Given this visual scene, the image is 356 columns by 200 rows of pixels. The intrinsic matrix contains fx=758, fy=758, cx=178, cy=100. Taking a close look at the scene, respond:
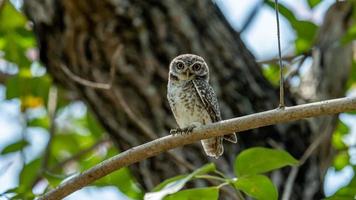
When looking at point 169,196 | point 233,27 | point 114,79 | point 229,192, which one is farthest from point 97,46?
point 169,196

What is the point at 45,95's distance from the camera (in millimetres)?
6090

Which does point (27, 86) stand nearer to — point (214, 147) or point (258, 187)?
point (214, 147)

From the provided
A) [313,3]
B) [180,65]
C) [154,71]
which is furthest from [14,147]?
[313,3]

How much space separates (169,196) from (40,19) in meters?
2.31

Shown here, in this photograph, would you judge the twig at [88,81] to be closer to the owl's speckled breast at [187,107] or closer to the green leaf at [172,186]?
the owl's speckled breast at [187,107]

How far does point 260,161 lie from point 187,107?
4.05ft

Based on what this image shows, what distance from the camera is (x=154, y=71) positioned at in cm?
495

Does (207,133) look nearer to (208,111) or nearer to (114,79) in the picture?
(208,111)

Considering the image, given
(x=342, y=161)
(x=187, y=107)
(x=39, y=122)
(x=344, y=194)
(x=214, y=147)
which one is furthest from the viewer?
(x=39, y=122)

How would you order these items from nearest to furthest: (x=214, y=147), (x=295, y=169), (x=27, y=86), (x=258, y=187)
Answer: (x=258, y=187), (x=214, y=147), (x=295, y=169), (x=27, y=86)

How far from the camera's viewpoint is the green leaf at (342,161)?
19.4 feet

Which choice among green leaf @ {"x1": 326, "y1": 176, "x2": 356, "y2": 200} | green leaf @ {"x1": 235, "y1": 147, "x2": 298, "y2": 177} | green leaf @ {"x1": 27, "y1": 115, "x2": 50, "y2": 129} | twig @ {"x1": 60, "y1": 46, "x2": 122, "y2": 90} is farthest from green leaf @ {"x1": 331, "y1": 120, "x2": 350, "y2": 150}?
green leaf @ {"x1": 235, "y1": 147, "x2": 298, "y2": 177}

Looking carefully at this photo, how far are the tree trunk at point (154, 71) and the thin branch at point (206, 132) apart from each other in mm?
1621

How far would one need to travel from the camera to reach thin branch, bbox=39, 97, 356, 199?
9.60 feet
